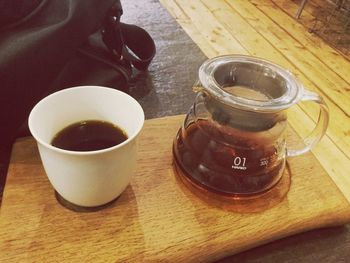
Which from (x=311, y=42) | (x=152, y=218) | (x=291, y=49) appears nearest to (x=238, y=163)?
(x=152, y=218)

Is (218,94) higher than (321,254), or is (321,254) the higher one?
(218,94)

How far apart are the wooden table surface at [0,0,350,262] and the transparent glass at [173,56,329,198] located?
3.3 inches

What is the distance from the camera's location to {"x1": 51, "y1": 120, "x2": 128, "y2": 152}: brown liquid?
1.38 feet

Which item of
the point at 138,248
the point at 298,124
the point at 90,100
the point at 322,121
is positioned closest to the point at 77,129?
the point at 90,100

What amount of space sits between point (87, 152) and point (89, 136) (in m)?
0.08

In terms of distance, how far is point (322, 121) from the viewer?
49cm

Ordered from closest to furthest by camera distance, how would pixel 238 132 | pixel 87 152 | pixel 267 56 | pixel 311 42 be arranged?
pixel 87 152
pixel 238 132
pixel 267 56
pixel 311 42

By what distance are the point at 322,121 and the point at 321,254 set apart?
0.16m

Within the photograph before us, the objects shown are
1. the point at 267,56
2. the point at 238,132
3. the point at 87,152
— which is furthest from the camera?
the point at 267,56

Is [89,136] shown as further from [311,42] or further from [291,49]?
[311,42]

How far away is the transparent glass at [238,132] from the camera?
45 centimetres

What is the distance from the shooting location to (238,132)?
18.0 inches

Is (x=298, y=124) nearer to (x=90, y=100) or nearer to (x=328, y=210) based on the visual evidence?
(x=328, y=210)

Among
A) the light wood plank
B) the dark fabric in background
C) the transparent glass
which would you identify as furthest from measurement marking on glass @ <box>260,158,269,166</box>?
the light wood plank
